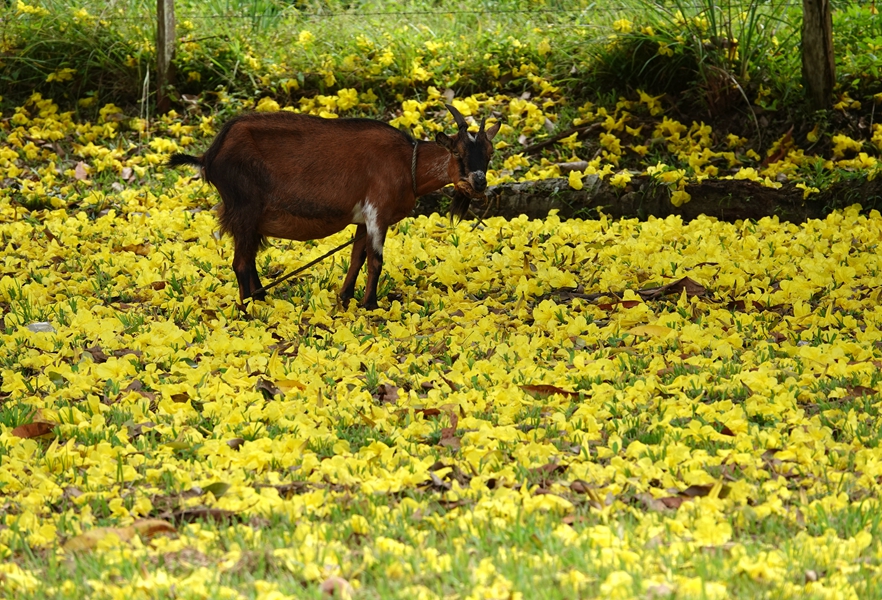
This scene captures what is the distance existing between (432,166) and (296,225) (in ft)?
2.63

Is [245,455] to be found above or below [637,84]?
below

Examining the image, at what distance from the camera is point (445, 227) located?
7805 millimetres

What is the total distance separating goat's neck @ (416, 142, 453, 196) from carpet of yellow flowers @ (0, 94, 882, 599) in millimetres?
673

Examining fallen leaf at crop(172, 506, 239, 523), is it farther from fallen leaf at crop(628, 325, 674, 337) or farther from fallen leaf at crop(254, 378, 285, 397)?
fallen leaf at crop(628, 325, 674, 337)

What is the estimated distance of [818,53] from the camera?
8.44 metres

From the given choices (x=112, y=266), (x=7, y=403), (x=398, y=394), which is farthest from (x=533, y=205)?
(x=7, y=403)

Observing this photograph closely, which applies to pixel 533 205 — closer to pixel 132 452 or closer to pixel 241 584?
pixel 132 452

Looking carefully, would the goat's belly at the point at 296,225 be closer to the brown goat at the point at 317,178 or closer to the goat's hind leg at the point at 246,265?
the brown goat at the point at 317,178

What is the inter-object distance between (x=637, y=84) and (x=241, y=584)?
7.27 meters

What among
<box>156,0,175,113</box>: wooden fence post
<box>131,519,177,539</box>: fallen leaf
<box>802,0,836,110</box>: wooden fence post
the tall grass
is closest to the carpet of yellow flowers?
<box>131,519,177,539</box>: fallen leaf

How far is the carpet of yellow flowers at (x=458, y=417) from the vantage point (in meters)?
3.05

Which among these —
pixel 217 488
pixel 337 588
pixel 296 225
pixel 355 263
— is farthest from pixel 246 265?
pixel 337 588

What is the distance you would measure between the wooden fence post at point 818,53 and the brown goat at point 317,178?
3.60m

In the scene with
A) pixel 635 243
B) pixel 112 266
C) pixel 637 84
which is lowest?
pixel 112 266
